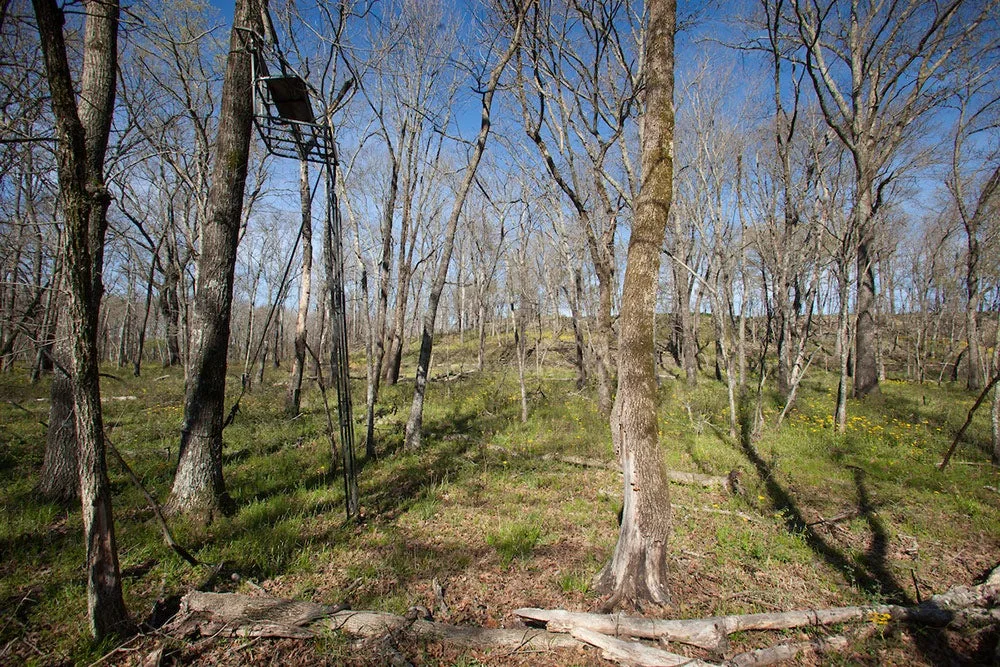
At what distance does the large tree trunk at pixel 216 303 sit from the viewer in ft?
14.0

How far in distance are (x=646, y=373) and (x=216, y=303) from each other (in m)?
4.39

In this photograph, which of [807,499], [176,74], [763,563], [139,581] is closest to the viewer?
[139,581]

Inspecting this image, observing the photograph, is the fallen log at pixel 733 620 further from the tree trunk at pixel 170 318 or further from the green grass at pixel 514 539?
the tree trunk at pixel 170 318

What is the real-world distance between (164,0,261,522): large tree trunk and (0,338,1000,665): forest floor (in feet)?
1.25

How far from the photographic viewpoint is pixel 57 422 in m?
4.43

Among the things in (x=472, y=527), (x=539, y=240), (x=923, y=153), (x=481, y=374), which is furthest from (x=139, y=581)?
(x=923, y=153)

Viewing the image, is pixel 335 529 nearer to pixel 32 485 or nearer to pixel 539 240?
pixel 32 485

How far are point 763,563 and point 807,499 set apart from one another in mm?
2189

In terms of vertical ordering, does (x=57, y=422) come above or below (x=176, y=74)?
below

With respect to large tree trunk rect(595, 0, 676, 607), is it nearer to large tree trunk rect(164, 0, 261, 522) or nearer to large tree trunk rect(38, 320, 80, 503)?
large tree trunk rect(164, 0, 261, 522)

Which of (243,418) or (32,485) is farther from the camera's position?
(243,418)

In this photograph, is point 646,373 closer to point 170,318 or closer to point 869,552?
point 869,552

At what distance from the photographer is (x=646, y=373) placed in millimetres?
3330

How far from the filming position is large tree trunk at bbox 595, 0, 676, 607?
3250mm
